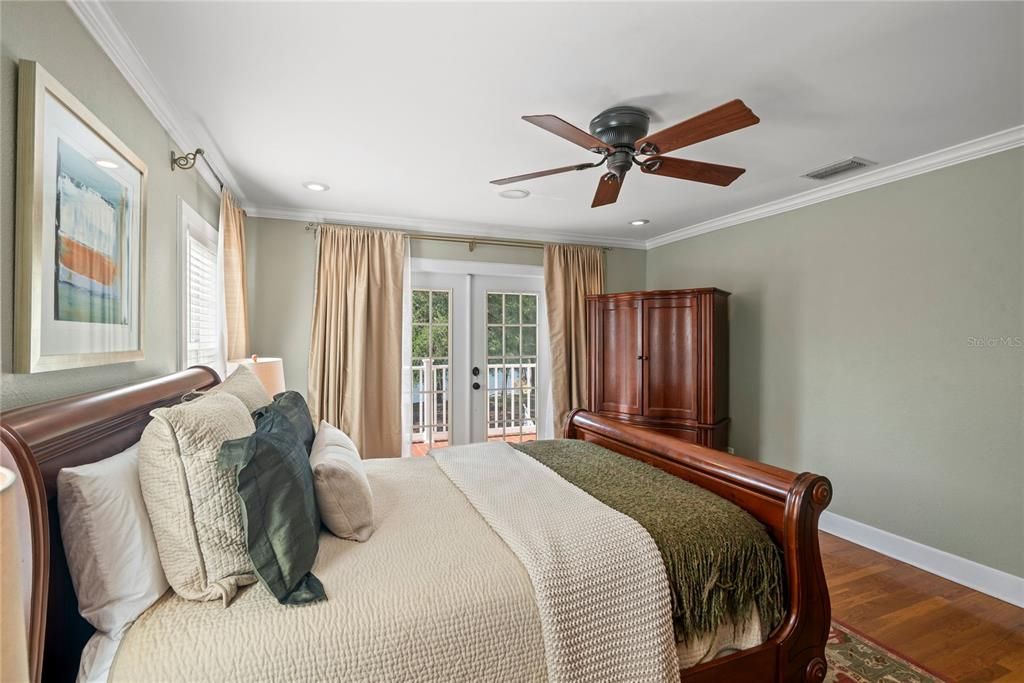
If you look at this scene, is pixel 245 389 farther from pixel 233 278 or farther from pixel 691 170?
pixel 691 170

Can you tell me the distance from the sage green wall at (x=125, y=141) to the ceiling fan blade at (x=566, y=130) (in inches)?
55.4

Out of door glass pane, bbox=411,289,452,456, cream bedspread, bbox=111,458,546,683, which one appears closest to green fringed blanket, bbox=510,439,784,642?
cream bedspread, bbox=111,458,546,683

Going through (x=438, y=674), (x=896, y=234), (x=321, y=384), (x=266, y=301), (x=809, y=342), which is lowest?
(x=438, y=674)

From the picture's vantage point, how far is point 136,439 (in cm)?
152

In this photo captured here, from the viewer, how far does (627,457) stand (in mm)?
2414

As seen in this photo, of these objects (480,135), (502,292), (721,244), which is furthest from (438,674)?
(721,244)

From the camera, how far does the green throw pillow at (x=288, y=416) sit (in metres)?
1.58

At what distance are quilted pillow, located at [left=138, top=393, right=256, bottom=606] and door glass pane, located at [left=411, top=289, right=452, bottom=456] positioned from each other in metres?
3.18

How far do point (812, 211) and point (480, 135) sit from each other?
8.52 feet

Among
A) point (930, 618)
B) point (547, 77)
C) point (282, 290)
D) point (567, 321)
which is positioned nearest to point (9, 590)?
point (547, 77)

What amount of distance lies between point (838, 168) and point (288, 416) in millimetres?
3385

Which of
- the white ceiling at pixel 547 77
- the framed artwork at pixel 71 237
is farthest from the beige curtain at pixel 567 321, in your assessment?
the framed artwork at pixel 71 237

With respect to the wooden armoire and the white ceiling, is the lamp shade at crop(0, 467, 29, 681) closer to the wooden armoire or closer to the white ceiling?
the white ceiling

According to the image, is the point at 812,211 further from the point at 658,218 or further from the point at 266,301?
the point at 266,301
